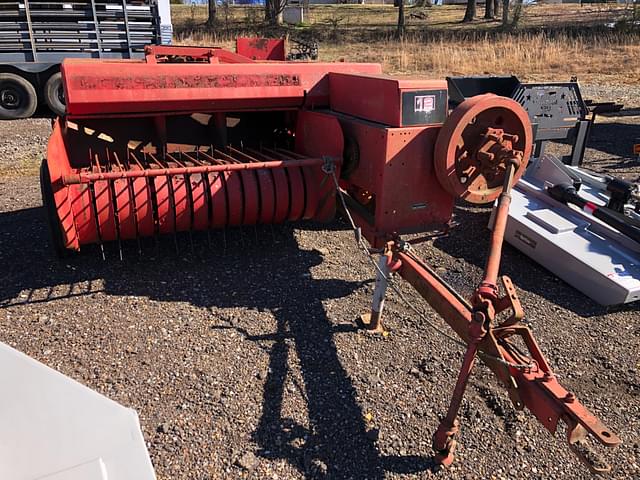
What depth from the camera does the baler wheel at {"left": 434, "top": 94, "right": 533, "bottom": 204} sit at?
2.88m

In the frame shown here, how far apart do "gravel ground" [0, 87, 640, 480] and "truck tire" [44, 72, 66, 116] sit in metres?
6.25

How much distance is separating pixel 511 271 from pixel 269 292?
6.06 ft

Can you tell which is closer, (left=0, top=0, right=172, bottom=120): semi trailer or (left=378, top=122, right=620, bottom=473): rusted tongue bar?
(left=378, top=122, right=620, bottom=473): rusted tongue bar

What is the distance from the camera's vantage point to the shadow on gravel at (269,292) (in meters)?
2.31

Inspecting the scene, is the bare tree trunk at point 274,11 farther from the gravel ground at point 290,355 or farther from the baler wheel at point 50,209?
the baler wheel at point 50,209

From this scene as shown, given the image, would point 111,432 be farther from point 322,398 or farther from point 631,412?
point 631,412

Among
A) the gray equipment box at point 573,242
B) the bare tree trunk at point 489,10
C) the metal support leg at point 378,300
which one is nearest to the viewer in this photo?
the metal support leg at point 378,300

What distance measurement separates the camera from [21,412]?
137 centimetres

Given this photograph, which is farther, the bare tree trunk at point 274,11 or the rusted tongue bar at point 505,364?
the bare tree trunk at point 274,11

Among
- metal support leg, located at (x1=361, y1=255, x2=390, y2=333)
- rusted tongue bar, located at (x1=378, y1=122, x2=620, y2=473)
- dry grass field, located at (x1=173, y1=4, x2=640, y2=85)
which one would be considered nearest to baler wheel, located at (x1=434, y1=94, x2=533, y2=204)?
rusted tongue bar, located at (x1=378, y1=122, x2=620, y2=473)

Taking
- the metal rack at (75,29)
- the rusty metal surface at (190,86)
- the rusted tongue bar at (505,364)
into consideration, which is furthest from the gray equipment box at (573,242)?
the metal rack at (75,29)

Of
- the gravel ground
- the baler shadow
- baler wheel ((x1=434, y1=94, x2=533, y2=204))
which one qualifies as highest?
baler wheel ((x1=434, y1=94, x2=533, y2=204))

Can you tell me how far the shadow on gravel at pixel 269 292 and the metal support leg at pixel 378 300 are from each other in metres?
0.13

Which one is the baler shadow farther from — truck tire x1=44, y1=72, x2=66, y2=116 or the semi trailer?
truck tire x1=44, y1=72, x2=66, y2=116
